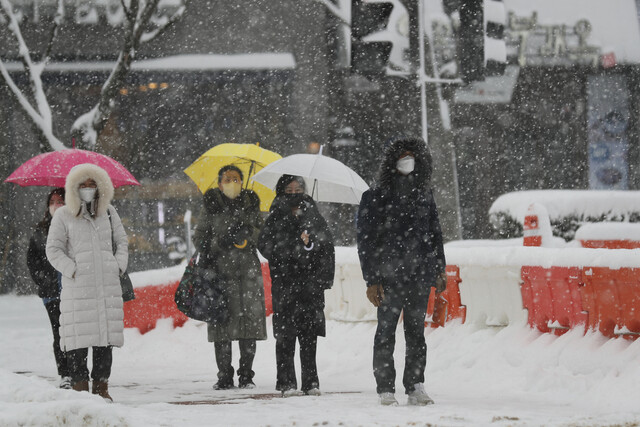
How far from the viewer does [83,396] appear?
6.47 m

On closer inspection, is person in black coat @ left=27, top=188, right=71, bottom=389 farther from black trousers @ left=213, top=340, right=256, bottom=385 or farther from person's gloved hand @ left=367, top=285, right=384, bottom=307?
person's gloved hand @ left=367, top=285, right=384, bottom=307

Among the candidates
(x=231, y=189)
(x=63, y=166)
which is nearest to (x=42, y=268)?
(x=63, y=166)

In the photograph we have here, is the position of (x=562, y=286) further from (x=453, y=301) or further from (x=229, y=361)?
(x=229, y=361)

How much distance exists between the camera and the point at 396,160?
7.57 m

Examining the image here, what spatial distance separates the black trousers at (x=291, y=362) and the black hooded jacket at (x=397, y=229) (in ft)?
3.52

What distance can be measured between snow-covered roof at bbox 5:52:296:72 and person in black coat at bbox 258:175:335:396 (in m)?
13.7

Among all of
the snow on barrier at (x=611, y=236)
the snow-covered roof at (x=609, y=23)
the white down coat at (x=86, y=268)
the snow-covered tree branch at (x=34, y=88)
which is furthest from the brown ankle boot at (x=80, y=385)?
the snow-covered roof at (x=609, y=23)

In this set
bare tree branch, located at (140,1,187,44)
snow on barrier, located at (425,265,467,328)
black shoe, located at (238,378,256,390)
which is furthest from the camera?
bare tree branch, located at (140,1,187,44)

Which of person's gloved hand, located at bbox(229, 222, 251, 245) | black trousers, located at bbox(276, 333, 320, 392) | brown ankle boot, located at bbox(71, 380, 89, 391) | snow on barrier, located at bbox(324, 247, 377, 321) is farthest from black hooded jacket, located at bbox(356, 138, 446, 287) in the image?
snow on barrier, located at bbox(324, 247, 377, 321)

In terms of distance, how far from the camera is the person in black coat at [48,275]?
28.2 ft

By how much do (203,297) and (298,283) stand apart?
89 cm

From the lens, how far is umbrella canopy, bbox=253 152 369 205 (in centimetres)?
862

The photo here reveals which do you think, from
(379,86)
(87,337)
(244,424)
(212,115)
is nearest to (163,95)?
(212,115)

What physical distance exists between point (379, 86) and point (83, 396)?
17.0 m
